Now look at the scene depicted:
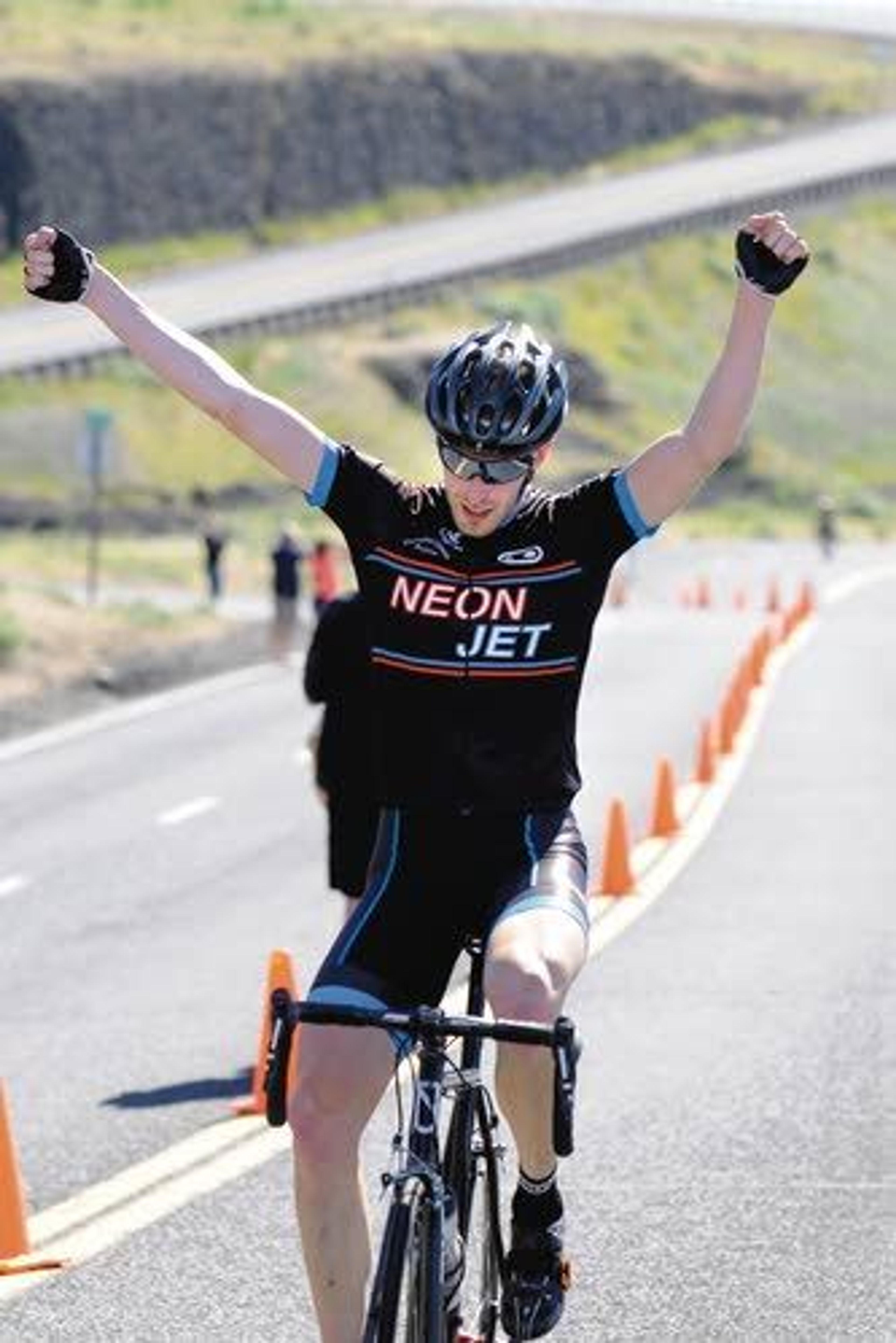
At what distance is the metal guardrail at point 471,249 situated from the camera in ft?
282

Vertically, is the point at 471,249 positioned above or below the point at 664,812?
below

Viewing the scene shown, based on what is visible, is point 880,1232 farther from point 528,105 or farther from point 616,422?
point 528,105

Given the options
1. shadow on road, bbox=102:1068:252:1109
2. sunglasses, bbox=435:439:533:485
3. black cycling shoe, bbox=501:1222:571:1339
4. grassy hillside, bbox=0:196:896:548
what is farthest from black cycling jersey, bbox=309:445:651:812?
grassy hillside, bbox=0:196:896:548

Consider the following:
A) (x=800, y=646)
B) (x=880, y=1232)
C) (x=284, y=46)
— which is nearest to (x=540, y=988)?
(x=880, y=1232)

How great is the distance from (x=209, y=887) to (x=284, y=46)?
303 ft

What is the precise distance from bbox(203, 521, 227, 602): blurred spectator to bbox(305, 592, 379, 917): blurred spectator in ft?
130

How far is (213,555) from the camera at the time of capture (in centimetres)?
5231

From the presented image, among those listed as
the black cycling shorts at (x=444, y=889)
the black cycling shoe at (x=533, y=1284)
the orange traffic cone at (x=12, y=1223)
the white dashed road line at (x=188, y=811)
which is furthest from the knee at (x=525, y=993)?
the white dashed road line at (x=188, y=811)

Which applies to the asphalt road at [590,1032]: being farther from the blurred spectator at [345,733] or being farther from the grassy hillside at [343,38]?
the grassy hillside at [343,38]

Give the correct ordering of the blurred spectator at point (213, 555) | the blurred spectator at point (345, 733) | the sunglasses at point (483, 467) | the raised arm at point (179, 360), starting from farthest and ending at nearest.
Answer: the blurred spectator at point (213, 555)
the blurred spectator at point (345, 733)
the raised arm at point (179, 360)
the sunglasses at point (483, 467)

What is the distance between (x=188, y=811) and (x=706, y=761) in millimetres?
3673

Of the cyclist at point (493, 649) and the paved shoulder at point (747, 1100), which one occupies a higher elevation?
the cyclist at point (493, 649)

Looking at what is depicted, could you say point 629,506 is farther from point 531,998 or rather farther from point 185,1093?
point 185,1093

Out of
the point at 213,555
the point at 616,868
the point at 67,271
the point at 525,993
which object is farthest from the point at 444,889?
the point at 213,555
